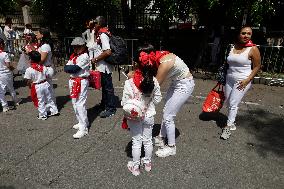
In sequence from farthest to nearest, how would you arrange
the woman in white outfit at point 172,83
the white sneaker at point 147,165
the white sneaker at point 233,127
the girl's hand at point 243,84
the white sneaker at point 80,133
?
1. the white sneaker at point 233,127
2. the white sneaker at point 80,133
3. the girl's hand at point 243,84
4. the white sneaker at point 147,165
5. the woman in white outfit at point 172,83

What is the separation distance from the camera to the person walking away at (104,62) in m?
5.34

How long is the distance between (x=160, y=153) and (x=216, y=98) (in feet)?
5.75

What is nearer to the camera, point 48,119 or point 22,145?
point 22,145

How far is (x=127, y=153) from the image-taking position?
4.53 meters

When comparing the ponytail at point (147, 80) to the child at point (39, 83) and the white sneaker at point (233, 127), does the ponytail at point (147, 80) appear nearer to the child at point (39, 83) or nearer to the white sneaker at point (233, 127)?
the white sneaker at point (233, 127)

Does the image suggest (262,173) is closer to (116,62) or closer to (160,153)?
(160,153)

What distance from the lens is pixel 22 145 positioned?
4.79 meters

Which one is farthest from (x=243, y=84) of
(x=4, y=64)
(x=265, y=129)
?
(x=4, y=64)

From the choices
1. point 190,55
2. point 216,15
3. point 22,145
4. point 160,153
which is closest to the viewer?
point 160,153

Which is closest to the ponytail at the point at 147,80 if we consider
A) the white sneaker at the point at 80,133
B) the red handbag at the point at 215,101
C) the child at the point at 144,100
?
the child at the point at 144,100

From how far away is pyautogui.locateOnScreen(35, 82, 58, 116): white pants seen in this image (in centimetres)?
556

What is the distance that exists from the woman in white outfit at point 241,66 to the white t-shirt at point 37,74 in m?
3.40

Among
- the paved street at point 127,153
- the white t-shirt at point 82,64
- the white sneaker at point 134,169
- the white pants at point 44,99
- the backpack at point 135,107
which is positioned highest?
the white t-shirt at point 82,64

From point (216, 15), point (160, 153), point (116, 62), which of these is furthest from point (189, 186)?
point (216, 15)
